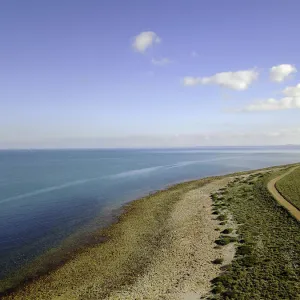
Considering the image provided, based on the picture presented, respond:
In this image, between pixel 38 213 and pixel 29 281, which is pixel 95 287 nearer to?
pixel 29 281

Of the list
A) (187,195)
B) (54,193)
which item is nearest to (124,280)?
(187,195)

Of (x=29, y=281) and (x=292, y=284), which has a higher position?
(x=292, y=284)

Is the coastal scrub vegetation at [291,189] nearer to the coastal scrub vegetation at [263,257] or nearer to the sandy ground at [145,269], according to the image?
the coastal scrub vegetation at [263,257]

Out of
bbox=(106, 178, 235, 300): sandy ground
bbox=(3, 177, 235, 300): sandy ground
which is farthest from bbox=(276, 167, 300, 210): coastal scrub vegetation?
bbox=(3, 177, 235, 300): sandy ground

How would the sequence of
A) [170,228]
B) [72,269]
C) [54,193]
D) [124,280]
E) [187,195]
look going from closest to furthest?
[124,280]
[72,269]
[170,228]
[187,195]
[54,193]

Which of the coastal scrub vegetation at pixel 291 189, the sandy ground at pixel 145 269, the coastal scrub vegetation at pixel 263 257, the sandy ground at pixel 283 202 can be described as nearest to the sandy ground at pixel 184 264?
the sandy ground at pixel 145 269

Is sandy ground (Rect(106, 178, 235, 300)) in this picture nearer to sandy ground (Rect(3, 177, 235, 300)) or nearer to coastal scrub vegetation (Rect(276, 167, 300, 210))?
sandy ground (Rect(3, 177, 235, 300))

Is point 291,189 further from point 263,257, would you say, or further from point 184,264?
point 184,264

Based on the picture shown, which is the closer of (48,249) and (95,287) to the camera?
(95,287)
